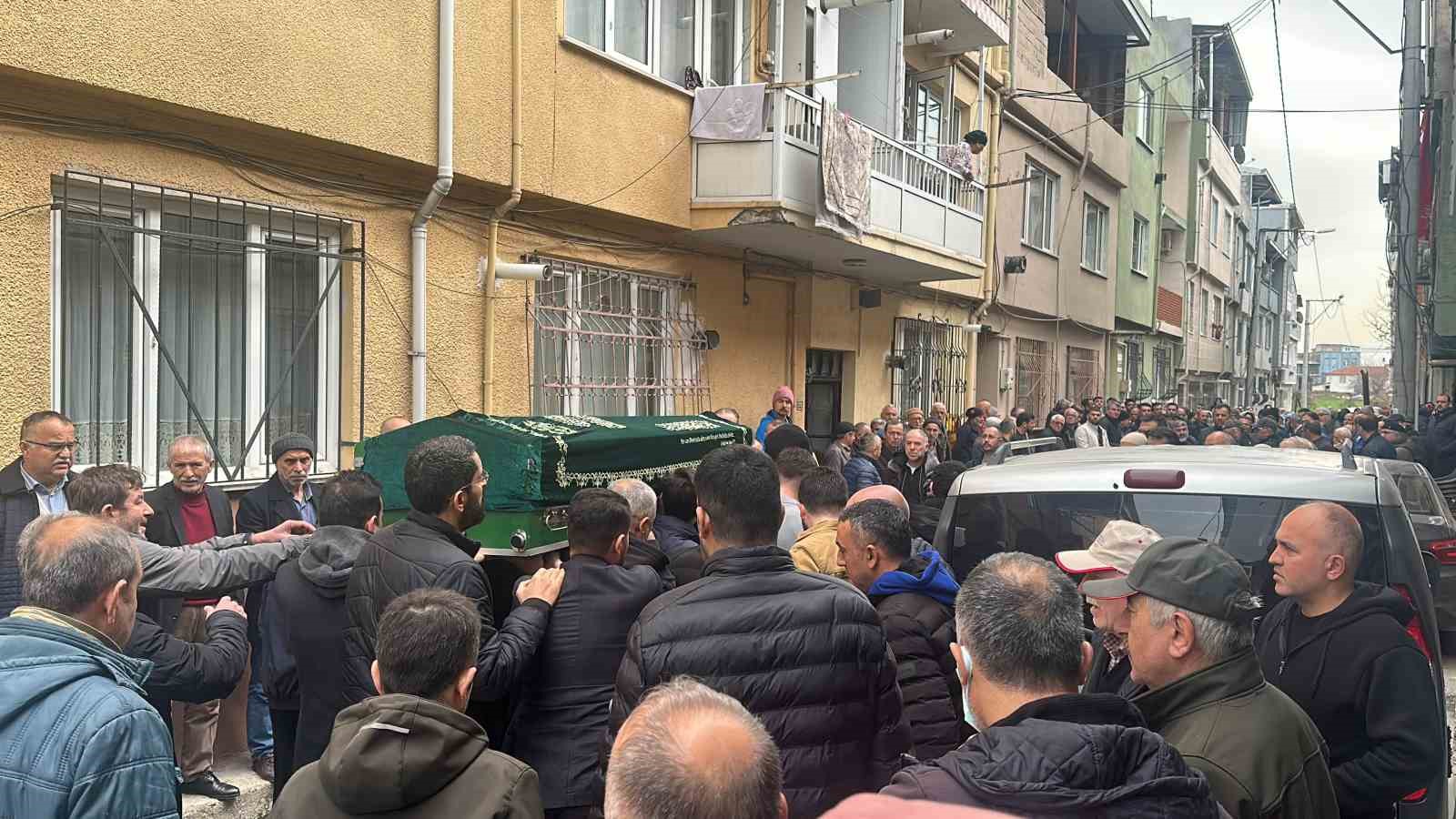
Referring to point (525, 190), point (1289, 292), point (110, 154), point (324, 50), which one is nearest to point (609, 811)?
point (110, 154)

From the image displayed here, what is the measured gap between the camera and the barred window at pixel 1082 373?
24.2 meters

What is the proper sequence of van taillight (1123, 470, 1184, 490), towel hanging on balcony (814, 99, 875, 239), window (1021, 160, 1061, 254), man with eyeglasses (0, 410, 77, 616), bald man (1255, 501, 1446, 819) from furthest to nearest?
window (1021, 160, 1061, 254) < towel hanging on balcony (814, 99, 875, 239) < man with eyeglasses (0, 410, 77, 616) < van taillight (1123, 470, 1184, 490) < bald man (1255, 501, 1446, 819)

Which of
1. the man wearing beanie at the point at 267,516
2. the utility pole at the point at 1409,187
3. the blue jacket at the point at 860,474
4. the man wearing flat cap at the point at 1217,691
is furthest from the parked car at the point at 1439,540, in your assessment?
the utility pole at the point at 1409,187

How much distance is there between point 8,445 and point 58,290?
84 centimetres

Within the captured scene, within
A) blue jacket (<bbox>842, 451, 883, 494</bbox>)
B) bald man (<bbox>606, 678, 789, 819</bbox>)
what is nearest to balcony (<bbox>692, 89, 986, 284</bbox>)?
blue jacket (<bbox>842, 451, 883, 494</bbox>)

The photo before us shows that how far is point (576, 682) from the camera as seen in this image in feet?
11.8

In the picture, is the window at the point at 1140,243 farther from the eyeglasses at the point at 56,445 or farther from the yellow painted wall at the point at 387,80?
the eyeglasses at the point at 56,445

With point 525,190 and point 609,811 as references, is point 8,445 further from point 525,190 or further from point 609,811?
point 609,811

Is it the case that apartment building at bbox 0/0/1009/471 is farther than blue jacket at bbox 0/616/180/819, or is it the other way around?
apartment building at bbox 0/0/1009/471

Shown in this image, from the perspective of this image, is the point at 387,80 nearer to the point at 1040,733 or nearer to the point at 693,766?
the point at 1040,733

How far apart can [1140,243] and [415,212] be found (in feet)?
79.4

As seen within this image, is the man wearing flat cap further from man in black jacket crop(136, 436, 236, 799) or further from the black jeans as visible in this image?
man in black jacket crop(136, 436, 236, 799)

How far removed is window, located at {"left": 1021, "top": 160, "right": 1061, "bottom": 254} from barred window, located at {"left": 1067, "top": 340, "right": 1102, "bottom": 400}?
3675 millimetres

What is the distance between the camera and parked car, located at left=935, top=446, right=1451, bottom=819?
375cm
